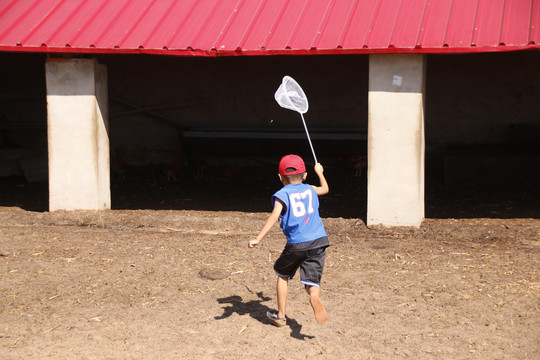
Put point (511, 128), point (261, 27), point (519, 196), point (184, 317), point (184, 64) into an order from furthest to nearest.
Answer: point (184, 64) → point (511, 128) → point (519, 196) → point (261, 27) → point (184, 317)

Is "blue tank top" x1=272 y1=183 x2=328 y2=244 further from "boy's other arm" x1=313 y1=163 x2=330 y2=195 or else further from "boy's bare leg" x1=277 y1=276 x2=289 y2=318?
"boy's bare leg" x1=277 y1=276 x2=289 y2=318

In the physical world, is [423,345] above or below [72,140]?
below

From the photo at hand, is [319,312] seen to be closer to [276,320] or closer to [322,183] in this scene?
[276,320]

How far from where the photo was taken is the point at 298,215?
548 centimetres

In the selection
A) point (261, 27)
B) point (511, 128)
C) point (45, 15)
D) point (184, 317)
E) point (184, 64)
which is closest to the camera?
point (184, 317)

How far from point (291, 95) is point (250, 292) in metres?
1.97

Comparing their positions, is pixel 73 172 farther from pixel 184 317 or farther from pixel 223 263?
pixel 184 317

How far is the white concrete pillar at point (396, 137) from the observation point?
9445 mm

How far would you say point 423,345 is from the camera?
5418mm

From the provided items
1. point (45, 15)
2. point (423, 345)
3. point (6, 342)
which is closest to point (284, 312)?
point (423, 345)

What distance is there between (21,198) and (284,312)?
835 cm

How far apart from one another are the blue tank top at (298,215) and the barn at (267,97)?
4.17 m

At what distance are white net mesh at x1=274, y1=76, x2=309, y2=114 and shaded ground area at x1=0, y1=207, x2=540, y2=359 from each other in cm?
180

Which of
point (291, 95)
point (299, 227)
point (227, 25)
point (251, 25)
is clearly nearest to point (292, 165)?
point (299, 227)
